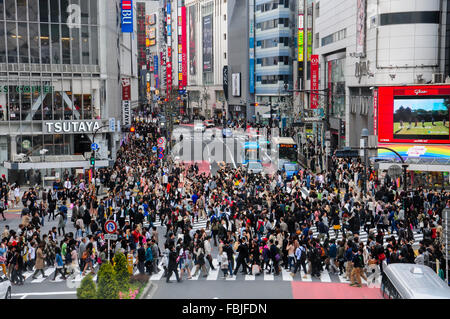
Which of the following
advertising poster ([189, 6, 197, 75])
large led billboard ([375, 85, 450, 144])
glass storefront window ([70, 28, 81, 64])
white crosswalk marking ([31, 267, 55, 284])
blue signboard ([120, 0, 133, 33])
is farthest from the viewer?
advertising poster ([189, 6, 197, 75])

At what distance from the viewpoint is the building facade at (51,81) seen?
44.8 m

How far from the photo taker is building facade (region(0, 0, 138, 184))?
44844 mm

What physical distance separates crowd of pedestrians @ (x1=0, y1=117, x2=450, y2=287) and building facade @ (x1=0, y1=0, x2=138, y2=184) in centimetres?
943

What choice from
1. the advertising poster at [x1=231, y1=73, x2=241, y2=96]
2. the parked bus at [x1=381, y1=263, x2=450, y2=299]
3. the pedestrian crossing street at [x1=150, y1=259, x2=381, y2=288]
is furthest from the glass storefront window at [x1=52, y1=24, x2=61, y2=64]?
the advertising poster at [x1=231, y1=73, x2=241, y2=96]

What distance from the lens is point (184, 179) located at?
128 ft

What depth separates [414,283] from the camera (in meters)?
12.7

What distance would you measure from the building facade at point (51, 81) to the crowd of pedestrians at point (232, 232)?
943cm

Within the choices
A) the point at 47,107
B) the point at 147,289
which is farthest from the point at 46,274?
the point at 47,107

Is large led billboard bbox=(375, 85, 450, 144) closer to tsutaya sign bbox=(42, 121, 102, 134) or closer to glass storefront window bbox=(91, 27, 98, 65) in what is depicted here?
tsutaya sign bbox=(42, 121, 102, 134)

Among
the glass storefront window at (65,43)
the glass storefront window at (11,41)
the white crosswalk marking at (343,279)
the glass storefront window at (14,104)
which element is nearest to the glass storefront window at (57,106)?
the glass storefront window at (14,104)

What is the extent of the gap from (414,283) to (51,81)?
39.2 m
